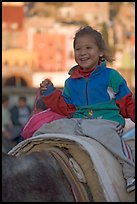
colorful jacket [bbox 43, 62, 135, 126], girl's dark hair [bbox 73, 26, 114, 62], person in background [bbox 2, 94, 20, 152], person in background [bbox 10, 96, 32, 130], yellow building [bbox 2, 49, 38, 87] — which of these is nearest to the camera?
colorful jacket [bbox 43, 62, 135, 126]

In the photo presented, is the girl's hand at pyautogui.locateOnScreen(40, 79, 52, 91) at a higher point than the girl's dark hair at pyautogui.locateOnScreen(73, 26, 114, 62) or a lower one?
lower

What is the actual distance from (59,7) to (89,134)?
4002cm

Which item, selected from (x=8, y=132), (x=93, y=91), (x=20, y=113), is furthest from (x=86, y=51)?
(x=20, y=113)

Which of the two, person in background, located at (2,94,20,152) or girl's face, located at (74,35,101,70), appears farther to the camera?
person in background, located at (2,94,20,152)

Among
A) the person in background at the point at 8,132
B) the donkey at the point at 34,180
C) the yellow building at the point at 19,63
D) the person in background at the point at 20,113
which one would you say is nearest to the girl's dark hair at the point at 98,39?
the donkey at the point at 34,180

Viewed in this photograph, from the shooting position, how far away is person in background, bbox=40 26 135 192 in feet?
15.5

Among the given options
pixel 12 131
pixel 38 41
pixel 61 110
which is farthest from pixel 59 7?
pixel 61 110

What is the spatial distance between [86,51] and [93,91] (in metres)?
0.28

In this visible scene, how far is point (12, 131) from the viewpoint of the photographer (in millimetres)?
13125

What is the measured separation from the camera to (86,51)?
481 cm

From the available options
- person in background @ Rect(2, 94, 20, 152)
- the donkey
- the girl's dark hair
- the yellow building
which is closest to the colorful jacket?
the girl's dark hair

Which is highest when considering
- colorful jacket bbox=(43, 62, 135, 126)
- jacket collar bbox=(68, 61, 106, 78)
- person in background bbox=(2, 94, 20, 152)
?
jacket collar bbox=(68, 61, 106, 78)

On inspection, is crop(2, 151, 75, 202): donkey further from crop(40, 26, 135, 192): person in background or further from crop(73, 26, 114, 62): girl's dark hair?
crop(73, 26, 114, 62): girl's dark hair

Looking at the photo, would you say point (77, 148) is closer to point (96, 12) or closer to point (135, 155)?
point (135, 155)
